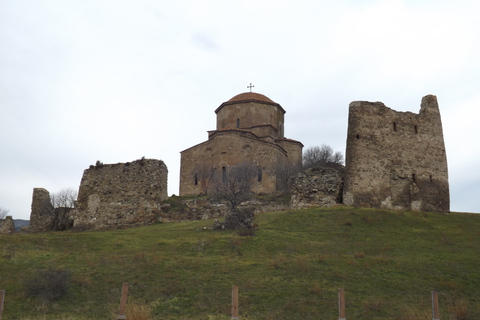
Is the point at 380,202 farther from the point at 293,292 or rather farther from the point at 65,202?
the point at 65,202

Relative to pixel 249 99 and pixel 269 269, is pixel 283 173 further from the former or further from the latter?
pixel 269 269

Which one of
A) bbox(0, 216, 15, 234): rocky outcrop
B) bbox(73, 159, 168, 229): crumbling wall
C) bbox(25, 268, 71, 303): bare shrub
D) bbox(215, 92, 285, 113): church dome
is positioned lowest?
bbox(25, 268, 71, 303): bare shrub

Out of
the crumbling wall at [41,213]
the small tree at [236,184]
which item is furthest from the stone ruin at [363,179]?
the crumbling wall at [41,213]

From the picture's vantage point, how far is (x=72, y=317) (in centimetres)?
1086

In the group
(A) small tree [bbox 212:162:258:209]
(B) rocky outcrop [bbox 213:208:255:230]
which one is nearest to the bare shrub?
(B) rocky outcrop [bbox 213:208:255:230]

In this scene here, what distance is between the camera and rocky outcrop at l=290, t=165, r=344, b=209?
79.2 ft

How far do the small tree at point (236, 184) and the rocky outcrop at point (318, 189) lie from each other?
3209mm

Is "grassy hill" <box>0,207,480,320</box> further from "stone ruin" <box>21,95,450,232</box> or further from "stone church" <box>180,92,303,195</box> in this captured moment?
"stone church" <box>180,92,303,195</box>

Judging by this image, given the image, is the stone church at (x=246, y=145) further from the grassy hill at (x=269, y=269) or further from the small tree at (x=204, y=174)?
the grassy hill at (x=269, y=269)

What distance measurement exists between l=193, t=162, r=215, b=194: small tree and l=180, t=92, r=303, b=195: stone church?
105 millimetres

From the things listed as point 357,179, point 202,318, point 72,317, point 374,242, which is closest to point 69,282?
point 72,317

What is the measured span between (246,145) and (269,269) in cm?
2704

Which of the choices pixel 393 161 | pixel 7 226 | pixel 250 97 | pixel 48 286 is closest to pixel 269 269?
pixel 48 286

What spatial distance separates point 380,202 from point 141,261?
12715 millimetres
